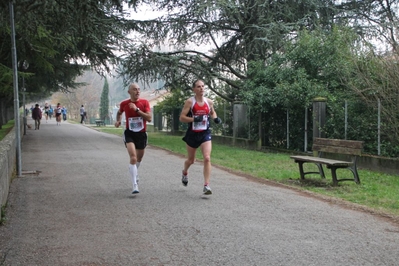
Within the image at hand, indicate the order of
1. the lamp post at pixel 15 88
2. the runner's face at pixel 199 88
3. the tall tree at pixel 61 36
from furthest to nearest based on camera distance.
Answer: the lamp post at pixel 15 88
the tall tree at pixel 61 36
the runner's face at pixel 199 88

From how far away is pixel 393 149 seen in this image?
1262 cm

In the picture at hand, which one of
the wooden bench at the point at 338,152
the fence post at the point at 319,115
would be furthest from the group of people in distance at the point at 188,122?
the fence post at the point at 319,115

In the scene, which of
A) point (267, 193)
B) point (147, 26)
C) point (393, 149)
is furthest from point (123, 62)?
point (267, 193)

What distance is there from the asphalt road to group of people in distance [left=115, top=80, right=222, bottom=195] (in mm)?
544

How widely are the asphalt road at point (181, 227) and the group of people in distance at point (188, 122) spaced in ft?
1.78

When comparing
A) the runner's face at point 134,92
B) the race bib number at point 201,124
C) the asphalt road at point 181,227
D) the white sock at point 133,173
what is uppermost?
the runner's face at point 134,92

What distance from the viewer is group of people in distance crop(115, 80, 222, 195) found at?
821 centimetres

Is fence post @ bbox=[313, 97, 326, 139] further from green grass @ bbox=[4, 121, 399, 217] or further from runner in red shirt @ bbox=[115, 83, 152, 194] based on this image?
runner in red shirt @ bbox=[115, 83, 152, 194]

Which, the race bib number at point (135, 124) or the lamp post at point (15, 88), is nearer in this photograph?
the race bib number at point (135, 124)

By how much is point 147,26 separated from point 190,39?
6.94 ft

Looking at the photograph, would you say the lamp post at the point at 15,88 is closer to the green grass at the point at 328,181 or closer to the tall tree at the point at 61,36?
the tall tree at the point at 61,36

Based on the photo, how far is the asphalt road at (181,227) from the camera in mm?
4906

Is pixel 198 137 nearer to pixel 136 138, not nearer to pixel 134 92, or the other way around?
pixel 136 138

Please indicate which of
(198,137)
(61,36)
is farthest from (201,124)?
(61,36)
